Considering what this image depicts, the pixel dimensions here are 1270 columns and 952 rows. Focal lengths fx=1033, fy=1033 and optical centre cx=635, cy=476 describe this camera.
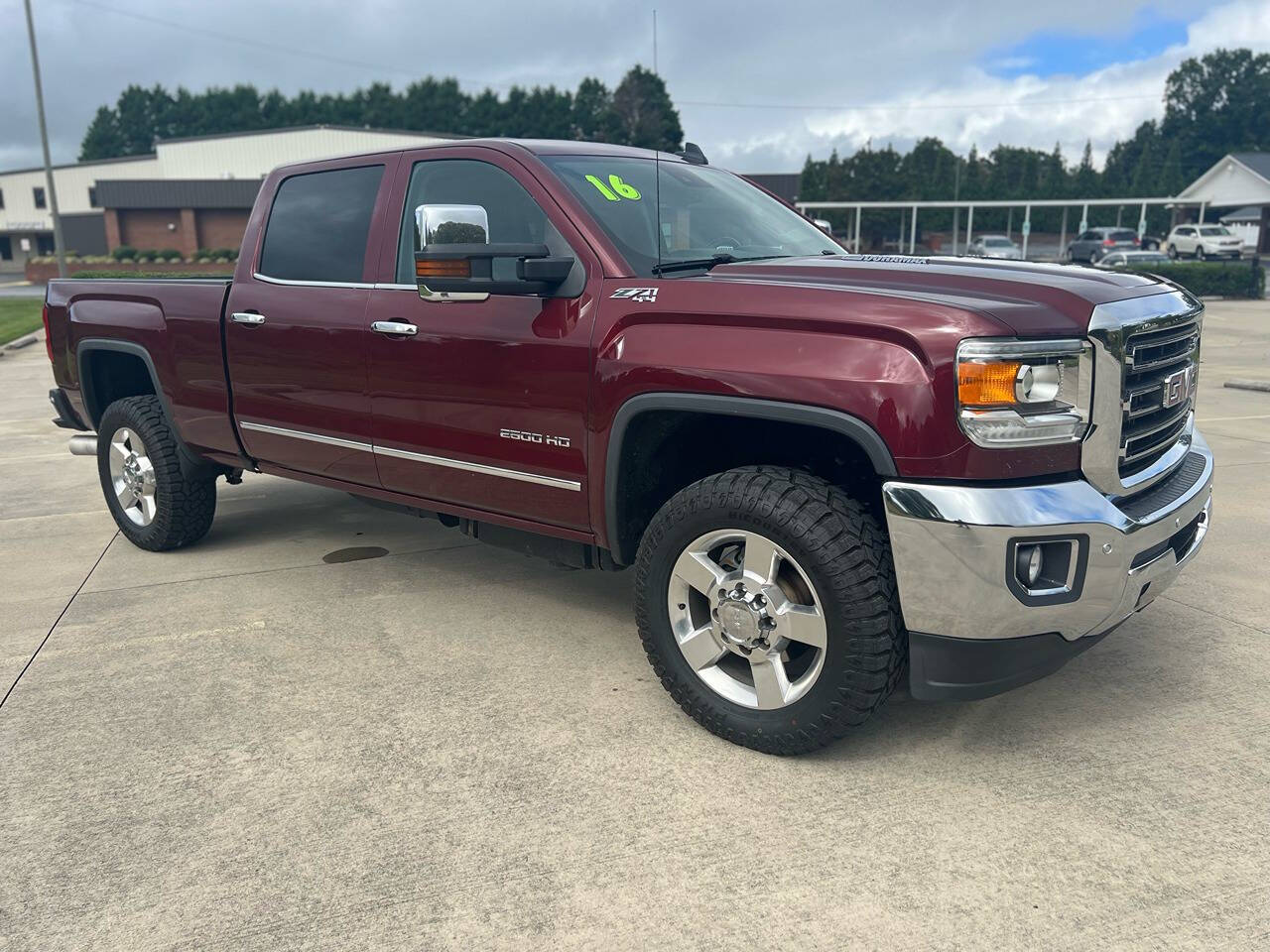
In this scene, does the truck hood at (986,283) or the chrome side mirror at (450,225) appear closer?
the truck hood at (986,283)

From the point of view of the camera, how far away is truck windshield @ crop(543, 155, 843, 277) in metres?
3.66

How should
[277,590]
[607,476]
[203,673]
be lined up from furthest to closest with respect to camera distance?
[277,590], [203,673], [607,476]

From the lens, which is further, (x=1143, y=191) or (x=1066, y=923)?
(x=1143, y=191)

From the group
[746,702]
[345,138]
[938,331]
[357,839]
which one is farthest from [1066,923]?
[345,138]

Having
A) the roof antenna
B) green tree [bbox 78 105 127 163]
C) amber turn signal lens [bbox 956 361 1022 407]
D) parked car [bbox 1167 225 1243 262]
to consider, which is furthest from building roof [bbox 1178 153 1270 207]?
green tree [bbox 78 105 127 163]

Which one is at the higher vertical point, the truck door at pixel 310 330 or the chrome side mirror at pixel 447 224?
the chrome side mirror at pixel 447 224

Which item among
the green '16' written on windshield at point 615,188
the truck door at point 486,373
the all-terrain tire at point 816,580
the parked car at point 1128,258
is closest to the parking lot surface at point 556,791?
the all-terrain tire at point 816,580

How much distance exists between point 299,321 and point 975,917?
3.43 meters

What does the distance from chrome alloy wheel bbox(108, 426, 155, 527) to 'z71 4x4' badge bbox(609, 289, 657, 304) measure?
10.4 ft

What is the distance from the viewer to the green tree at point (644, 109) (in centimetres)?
9812

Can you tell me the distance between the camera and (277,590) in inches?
191

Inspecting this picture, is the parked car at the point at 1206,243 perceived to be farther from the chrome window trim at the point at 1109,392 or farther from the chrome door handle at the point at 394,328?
the chrome door handle at the point at 394,328

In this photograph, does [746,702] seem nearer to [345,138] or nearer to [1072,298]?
[1072,298]

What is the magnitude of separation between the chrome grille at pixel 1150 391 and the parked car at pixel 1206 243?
4615 centimetres
